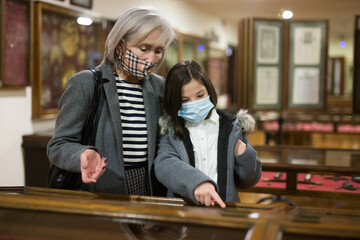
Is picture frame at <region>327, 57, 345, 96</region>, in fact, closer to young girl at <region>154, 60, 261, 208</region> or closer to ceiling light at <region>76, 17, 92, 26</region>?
ceiling light at <region>76, 17, 92, 26</region>

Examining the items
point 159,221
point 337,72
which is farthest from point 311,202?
point 337,72

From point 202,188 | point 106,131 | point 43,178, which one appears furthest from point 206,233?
point 43,178

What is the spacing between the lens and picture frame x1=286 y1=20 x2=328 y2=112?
507 cm

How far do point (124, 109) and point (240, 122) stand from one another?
0.49 meters

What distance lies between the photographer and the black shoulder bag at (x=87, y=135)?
66.5 inches

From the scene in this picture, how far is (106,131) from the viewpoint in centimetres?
171

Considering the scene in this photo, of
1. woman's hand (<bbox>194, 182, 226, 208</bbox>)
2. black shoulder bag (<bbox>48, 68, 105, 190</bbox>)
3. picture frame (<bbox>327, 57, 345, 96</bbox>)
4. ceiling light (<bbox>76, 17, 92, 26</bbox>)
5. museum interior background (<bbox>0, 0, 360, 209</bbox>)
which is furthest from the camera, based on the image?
picture frame (<bbox>327, 57, 345, 96</bbox>)

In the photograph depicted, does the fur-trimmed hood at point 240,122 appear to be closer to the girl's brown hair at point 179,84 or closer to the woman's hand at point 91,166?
the girl's brown hair at point 179,84

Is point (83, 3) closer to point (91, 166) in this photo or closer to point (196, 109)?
point (196, 109)

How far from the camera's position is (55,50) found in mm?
4059

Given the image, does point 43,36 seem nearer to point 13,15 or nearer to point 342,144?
point 13,15

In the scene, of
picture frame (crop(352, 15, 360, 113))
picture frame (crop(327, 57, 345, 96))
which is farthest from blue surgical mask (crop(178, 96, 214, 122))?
picture frame (crop(327, 57, 345, 96))

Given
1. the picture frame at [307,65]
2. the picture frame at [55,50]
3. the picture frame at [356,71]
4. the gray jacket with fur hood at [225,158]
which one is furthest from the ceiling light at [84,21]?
the gray jacket with fur hood at [225,158]

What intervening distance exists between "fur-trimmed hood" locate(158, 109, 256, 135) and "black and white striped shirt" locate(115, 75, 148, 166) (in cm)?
8
